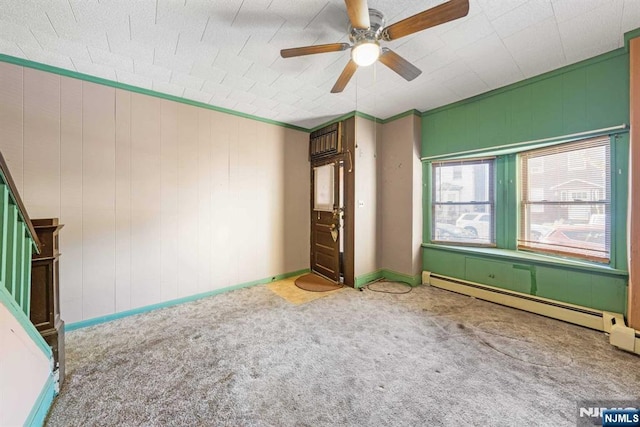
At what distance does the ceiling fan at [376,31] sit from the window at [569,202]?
2.13 m

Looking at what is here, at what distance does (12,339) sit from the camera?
1.25m

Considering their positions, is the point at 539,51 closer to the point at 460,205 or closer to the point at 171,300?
the point at 460,205

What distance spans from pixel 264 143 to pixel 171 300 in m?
2.59

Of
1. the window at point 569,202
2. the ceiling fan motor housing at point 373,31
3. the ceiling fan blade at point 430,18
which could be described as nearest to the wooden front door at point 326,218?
the ceiling fan motor housing at point 373,31

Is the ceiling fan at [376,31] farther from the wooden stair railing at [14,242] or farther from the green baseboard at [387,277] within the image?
the green baseboard at [387,277]

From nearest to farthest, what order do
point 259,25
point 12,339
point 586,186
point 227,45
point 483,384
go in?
1. point 12,339
2. point 483,384
3. point 259,25
4. point 227,45
5. point 586,186

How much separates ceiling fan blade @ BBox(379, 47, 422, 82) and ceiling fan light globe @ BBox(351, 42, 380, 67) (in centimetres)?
10

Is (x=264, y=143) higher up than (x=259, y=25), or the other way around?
(x=259, y=25)

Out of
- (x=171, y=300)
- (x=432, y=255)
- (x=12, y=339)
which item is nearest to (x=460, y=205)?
(x=432, y=255)

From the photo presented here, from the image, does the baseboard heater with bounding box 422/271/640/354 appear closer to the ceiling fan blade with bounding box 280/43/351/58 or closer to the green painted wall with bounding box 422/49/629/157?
the green painted wall with bounding box 422/49/629/157

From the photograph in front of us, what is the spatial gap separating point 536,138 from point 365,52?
2318 millimetres

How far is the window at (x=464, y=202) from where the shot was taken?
3385 mm

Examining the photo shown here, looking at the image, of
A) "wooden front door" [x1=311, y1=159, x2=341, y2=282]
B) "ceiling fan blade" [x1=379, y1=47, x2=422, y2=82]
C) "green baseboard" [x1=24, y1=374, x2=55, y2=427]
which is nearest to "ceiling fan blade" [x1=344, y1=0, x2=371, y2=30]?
"ceiling fan blade" [x1=379, y1=47, x2=422, y2=82]

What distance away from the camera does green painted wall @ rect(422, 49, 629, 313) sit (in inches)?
90.4
